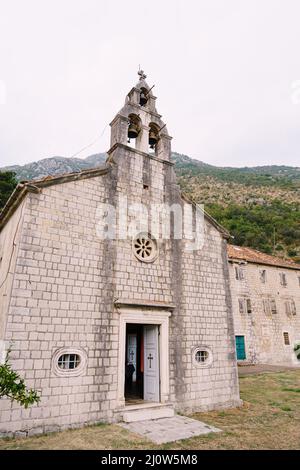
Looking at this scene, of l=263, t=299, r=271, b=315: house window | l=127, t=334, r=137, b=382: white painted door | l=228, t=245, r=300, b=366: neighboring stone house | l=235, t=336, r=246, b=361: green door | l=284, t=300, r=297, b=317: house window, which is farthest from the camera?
l=284, t=300, r=297, b=317: house window

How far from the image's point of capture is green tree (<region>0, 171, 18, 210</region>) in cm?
2122

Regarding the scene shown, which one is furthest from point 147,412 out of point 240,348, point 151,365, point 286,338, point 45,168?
point 45,168

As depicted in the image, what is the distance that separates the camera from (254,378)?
50.8 ft

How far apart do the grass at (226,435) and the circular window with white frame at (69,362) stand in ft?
4.17

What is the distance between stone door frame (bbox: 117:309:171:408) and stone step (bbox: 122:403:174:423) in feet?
0.84

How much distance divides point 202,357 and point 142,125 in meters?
8.51

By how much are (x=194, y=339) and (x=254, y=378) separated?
806cm

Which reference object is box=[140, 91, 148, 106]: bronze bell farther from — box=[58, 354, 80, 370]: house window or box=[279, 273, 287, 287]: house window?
box=[279, 273, 287, 287]: house window

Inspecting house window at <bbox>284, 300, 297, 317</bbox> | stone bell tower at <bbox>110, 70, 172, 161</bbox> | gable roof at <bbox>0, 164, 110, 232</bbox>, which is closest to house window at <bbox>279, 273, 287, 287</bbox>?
house window at <bbox>284, 300, 297, 317</bbox>

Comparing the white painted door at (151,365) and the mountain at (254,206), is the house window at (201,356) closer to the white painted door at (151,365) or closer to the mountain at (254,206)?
the white painted door at (151,365)

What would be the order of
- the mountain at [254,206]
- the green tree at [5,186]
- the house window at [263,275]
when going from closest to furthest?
the green tree at [5,186] < the house window at [263,275] < the mountain at [254,206]

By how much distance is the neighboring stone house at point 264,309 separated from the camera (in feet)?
72.3

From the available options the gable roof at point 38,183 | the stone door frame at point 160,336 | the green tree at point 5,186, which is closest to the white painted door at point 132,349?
the stone door frame at point 160,336
